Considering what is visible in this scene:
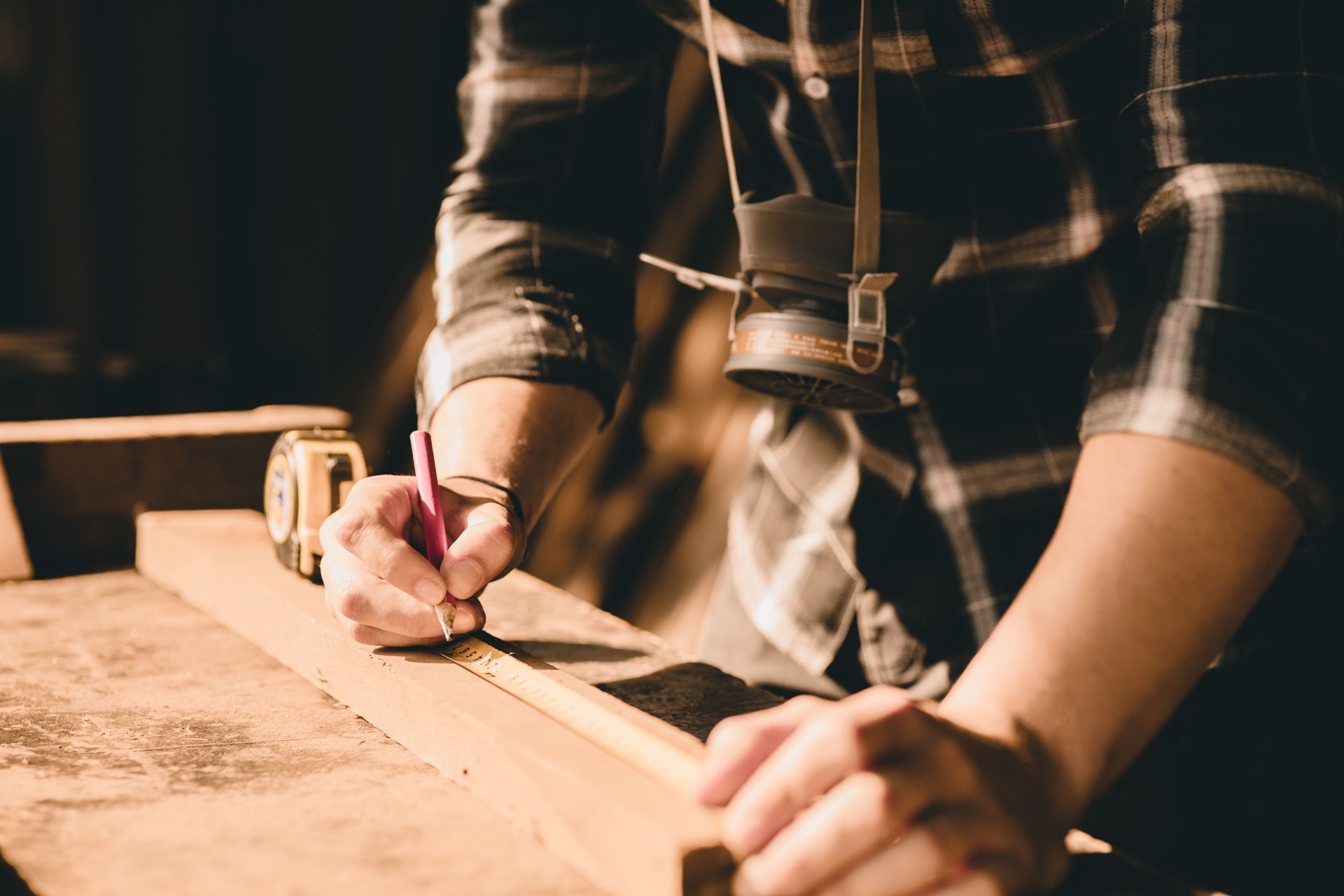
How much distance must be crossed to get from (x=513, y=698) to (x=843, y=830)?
34 cm

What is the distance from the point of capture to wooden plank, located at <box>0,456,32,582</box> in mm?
1390

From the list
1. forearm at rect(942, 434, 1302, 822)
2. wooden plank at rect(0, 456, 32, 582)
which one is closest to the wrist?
forearm at rect(942, 434, 1302, 822)

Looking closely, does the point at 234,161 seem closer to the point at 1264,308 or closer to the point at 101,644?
the point at 101,644

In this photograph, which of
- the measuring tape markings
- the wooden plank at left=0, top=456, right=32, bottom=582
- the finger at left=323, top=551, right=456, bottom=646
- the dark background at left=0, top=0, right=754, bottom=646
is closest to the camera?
the measuring tape markings

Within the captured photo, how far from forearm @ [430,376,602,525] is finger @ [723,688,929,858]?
0.57m

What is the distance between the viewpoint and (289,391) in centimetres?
341

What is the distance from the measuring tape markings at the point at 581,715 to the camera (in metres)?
0.75

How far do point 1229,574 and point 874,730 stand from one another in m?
0.28

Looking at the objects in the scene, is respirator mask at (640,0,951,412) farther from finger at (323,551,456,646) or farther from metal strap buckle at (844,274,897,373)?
finger at (323,551,456,646)

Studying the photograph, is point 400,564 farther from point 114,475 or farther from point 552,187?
point 114,475

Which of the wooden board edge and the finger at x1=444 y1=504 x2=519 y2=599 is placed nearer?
the finger at x1=444 y1=504 x2=519 y2=599

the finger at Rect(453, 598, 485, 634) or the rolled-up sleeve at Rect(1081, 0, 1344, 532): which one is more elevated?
the rolled-up sleeve at Rect(1081, 0, 1344, 532)

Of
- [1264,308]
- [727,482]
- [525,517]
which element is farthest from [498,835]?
[727,482]

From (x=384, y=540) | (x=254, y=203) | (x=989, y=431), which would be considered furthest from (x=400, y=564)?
(x=254, y=203)
